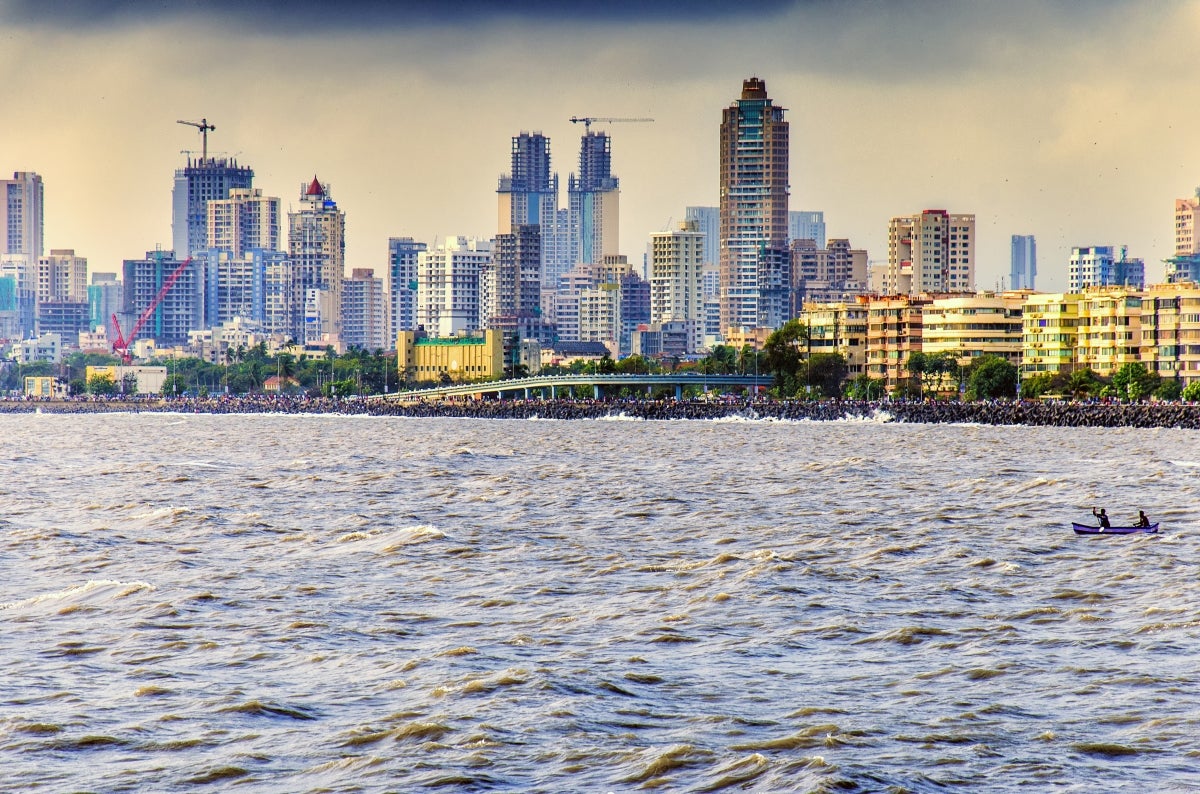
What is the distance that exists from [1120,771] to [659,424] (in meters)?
164

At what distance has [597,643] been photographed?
1389 inches

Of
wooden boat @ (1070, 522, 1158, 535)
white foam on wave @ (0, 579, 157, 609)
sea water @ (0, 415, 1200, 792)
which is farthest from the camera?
wooden boat @ (1070, 522, 1158, 535)

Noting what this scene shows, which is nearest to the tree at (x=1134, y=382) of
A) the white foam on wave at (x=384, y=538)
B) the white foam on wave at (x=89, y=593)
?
the white foam on wave at (x=384, y=538)

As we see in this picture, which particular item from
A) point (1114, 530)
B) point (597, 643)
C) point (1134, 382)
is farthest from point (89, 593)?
point (1134, 382)

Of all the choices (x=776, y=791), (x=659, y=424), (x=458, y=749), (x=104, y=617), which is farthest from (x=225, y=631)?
(x=659, y=424)

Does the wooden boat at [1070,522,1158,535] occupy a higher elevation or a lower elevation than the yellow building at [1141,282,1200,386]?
lower

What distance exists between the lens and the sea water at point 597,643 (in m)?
26.5

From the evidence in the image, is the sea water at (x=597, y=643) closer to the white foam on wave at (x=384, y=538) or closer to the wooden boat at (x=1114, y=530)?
the white foam on wave at (x=384, y=538)

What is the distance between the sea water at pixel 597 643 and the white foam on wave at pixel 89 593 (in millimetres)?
126

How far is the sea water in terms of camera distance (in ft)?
86.8

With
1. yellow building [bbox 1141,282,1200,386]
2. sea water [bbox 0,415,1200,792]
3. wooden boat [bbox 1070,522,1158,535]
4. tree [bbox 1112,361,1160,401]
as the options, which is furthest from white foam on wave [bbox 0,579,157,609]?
yellow building [bbox 1141,282,1200,386]

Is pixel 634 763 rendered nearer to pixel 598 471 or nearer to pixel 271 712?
pixel 271 712

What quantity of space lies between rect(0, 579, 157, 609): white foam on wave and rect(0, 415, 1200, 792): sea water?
126mm

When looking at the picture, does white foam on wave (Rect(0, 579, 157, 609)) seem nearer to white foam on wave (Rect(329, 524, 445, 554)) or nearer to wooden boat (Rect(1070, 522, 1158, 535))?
white foam on wave (Rect(329, 524, 445, 554))
